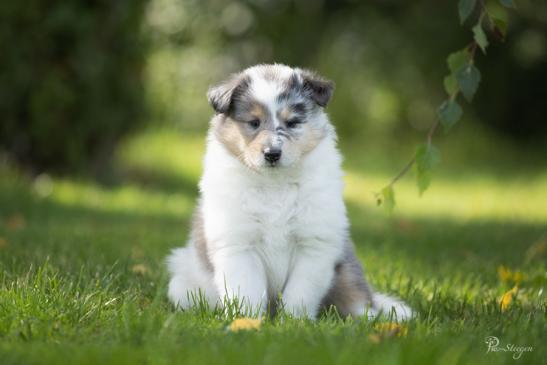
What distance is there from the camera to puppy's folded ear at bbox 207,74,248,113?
3.72 m

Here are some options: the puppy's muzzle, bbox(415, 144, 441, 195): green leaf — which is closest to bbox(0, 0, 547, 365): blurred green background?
bbox(415, 144, 441, 195): green leaf

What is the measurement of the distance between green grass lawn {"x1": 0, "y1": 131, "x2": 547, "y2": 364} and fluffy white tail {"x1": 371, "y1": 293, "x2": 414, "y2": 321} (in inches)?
4.6

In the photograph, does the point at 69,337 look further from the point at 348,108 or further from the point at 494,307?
the point at 348,108

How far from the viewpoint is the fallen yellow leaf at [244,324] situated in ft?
9.69

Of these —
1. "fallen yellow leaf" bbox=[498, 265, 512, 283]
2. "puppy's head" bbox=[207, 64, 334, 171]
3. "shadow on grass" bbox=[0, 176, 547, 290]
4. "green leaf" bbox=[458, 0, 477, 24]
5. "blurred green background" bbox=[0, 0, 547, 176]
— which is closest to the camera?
"green leaf" bbox=[458, 0, 477, 24]

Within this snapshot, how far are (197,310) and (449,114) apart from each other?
1615mm

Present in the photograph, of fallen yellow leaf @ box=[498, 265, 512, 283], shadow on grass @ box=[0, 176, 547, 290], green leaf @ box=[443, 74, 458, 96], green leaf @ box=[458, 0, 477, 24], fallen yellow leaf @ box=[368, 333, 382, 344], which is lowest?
shadow on grass @ box=[0, 176, 547, 290]

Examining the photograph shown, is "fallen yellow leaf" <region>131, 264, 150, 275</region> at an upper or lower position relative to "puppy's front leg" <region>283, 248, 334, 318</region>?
lower

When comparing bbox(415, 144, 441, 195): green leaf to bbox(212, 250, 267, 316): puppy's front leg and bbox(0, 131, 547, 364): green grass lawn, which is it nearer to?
bbox(0, 131, 547, 364): green grass lawn

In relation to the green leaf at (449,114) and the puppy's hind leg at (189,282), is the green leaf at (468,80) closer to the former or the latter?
the green leaf at (449,114)

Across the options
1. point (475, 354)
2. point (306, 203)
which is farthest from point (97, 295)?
point (475, 354)

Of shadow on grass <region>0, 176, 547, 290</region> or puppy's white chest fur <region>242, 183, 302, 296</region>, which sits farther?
shadow on grass <region>0, 176, 547, 290</region>

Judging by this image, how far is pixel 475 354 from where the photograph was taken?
269 cm

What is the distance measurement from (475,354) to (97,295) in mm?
1785
